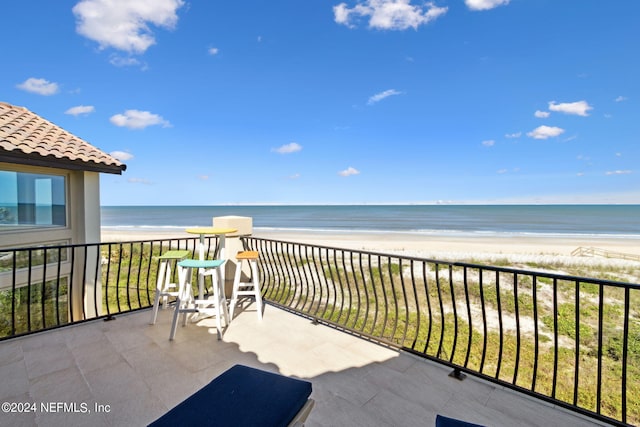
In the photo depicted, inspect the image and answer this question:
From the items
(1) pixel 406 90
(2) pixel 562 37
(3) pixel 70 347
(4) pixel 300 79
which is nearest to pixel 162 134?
(4) pixel 300 79

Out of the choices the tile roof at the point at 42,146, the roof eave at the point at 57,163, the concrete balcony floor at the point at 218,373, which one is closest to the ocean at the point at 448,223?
the tile roof at the point at 42,146

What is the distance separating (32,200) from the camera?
4.25m

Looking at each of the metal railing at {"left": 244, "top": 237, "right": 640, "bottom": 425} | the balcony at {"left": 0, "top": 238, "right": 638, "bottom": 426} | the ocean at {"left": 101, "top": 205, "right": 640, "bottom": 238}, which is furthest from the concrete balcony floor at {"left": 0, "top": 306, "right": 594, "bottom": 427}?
the ocean at {"left": 101, "top": 205, "right": 640, "bottom": 238}

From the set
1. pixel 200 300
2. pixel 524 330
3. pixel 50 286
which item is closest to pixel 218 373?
pixel 200 300

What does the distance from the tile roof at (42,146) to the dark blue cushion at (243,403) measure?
13.4ft

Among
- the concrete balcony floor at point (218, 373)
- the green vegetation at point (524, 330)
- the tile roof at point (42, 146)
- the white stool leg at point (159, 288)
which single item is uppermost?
the tile roof at point (42, 146)

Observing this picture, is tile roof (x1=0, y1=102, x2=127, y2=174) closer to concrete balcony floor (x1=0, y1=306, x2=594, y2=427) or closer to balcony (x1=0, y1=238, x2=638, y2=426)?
balcony (x1=0, y1=238, x2=638, y2=426)

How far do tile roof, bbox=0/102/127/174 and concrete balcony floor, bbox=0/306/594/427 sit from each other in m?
2.24

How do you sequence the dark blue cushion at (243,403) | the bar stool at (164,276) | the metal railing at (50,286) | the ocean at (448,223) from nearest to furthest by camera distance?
the dark blue cushion at (243,403)
the bar stool at (164,276)
the metal railing at (50,286)
the ocean at (448,223)

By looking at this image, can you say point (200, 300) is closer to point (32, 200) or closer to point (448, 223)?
point (32, 200)

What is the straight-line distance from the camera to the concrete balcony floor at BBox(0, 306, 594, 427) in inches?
70.5

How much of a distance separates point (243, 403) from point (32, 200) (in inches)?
207

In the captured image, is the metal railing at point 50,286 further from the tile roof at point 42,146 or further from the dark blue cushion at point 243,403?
the dark blue cushion at point 243,403

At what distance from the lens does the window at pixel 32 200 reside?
400cm
